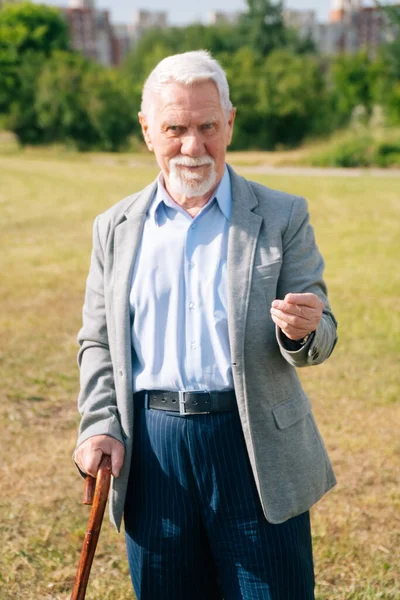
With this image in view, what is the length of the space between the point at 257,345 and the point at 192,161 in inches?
21.3

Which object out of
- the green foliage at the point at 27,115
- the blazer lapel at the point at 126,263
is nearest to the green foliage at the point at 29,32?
the green foliage at the point at 27,115

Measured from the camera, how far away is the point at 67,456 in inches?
204

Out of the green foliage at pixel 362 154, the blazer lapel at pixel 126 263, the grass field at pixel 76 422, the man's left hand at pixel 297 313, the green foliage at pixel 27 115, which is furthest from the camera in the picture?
the green foliage at pixel 27 115

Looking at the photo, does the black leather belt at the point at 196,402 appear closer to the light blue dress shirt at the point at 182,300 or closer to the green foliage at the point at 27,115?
the light blue dress shirt at the point at 182,300

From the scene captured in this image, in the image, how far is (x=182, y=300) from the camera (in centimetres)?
236

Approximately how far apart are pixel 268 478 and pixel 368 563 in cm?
181

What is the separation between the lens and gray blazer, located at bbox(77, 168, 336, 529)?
230 cm

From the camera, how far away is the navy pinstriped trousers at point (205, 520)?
7.72 ft

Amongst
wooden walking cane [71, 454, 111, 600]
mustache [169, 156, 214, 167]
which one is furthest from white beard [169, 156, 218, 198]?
wooden walking cane [71, 454, 111, 600]

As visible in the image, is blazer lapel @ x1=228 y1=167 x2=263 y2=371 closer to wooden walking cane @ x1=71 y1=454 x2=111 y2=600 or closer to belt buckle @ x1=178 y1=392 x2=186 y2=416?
belt buckle @ x1=178 y1=392 x2=186 y2=416

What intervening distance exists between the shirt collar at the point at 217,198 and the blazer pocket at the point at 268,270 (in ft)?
0.63

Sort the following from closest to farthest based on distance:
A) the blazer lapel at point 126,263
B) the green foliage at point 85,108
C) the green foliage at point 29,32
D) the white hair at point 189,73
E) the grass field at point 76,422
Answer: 1. the white hair at point 189,73
2. the blazer lapel at point 126,263
3. the grass field at point 76,422
4. the green foliage at point 85,108
5. the green foliage at point 29,32

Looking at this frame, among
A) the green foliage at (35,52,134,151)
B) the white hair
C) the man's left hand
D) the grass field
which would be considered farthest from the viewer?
the green foliage at (35,52,134,151)

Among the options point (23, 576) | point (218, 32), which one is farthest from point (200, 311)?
point (218, 32)
